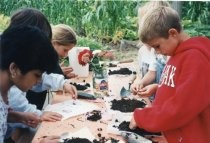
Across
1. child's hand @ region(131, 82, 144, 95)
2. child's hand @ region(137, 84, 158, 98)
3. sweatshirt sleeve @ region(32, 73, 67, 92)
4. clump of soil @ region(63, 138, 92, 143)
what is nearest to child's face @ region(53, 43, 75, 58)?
sweatshirt sleeve @ region(32, 73, 67, 92)

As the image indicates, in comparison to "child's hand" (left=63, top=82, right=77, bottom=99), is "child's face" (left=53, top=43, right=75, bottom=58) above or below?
above

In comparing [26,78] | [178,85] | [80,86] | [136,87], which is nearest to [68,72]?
[80,86]

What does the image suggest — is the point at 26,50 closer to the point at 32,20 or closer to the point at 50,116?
the point at 50,116

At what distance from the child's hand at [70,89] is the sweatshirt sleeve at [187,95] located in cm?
91

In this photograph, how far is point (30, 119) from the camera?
212 centimetres

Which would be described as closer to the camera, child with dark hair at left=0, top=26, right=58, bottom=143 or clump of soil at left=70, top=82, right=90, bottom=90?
child with dark hair at left=0, top=26, right=58, bottom=143

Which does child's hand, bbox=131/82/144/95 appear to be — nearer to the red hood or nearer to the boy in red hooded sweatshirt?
the boy in red hooded sweatshirt

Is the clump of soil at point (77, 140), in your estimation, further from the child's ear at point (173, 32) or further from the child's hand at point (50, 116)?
the child's ear at point (173, 32)

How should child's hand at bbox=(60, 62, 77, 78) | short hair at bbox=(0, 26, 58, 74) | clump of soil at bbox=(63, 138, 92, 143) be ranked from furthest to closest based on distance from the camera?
child's hand at bbox=(60, 62, 77, 78) → clump of soil at bbox=(63, 138, 92, 143) → short hair at bbox=(0, 26, 58, 74)

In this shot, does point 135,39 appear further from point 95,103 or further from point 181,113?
point 181,113

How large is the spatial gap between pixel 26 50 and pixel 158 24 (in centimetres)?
57

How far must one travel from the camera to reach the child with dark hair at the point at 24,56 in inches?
62.0

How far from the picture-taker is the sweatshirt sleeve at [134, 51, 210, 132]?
160 centimetres

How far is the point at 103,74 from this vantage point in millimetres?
2877
